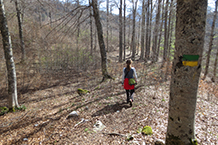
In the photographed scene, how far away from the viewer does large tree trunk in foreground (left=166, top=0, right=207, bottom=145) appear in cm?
168

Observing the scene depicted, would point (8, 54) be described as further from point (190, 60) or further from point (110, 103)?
point (190, 60)

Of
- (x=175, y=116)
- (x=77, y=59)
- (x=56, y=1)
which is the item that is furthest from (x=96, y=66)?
(x=175, y=116)

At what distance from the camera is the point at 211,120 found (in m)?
4.30

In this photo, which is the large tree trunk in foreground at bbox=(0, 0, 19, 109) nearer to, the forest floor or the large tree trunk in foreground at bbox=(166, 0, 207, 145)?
the forest floor

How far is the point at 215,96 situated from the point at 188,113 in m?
8.42

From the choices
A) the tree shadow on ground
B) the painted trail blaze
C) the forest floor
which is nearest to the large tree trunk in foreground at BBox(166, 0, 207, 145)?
the painted trail blaze

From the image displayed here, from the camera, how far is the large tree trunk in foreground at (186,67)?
5.51 ft

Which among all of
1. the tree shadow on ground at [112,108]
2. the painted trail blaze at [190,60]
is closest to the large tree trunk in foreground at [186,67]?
the painted trail blaze at [190,60]

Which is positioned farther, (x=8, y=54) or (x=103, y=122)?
(x=8, y=54)

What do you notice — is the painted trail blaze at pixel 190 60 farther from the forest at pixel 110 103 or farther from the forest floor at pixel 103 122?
the forest floor at pixel 103 122

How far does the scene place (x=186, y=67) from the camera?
1.79 meters

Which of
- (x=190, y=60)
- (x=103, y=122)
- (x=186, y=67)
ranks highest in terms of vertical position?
(x=190, y=60)

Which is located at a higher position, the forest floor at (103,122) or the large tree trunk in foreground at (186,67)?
the large tree trunk in foreground at (186,67)

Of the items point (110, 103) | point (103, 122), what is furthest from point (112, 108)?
point (103, 122)
